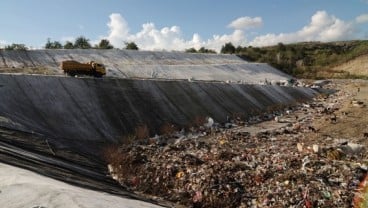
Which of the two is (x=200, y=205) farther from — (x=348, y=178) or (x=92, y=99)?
(x=92, y=99)

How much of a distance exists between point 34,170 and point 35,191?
3.64 meters

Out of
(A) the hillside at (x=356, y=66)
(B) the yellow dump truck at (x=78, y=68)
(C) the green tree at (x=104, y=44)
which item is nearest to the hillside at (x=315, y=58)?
(A) the hillside at (x=356, y=66)

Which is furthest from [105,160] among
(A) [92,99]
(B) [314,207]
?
(B) [314,207]

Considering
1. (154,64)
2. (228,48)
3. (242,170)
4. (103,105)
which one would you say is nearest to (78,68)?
(103,105)

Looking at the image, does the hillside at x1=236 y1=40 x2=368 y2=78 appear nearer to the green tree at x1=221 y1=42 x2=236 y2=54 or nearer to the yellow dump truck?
the green tree at x1=221 y1=42 x2=236 y2=54

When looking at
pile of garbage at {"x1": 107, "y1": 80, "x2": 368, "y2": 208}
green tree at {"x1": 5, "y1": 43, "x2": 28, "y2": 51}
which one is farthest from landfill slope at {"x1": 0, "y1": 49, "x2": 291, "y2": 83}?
pile of garbage at {"x1": 107, "y1": 80, "x2": 368, "y2": 208}

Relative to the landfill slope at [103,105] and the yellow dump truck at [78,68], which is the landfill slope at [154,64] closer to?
the yellow dump truck at [78,68]

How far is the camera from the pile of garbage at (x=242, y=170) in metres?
15.2

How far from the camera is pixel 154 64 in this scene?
188ft

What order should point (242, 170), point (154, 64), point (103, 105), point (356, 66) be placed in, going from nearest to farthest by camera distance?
point (242, 170), point (103, 105), point (154, 64), point (356, 66)

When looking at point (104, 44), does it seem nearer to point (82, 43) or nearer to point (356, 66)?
point (82, 43)

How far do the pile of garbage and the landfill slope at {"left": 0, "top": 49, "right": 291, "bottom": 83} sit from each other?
23077mm

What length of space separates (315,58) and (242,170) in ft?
236

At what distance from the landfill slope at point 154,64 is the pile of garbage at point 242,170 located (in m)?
23.1
